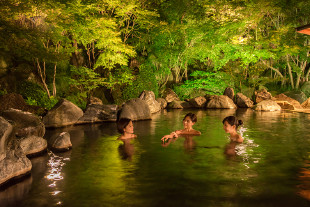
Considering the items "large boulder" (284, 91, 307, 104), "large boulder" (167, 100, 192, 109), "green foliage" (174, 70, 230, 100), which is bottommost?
"large boulder" (167, 100, 192, 109)

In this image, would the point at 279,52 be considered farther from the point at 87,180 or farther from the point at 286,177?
the point at 87,180

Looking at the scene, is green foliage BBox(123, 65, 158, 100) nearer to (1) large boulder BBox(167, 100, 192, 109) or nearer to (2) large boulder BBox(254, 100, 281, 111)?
(1) large boulder BBox(167, 100, 192, 109)

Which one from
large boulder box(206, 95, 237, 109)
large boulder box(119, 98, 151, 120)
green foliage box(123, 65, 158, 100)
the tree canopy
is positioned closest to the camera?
large boulder box(119, 98, 151, 120)

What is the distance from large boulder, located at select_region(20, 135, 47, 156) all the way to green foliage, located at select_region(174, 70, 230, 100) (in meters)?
20.1

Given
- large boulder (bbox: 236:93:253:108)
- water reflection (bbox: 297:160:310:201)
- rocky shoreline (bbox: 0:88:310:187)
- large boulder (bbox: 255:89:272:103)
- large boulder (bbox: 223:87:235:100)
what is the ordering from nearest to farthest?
1. water reflection (bbox: 297:160:310:201)
2. rocky shoreline (bbox: 0:88:310:187)
3. large boulder (bbox: 236:93:253:108)
4. large boulder (bbox: 255:89:272:103)
5. large boulder (bbox: 223:87:235:100)

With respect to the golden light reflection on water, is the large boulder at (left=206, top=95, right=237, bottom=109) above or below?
above

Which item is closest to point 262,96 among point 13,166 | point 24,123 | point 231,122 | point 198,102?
point 198,102

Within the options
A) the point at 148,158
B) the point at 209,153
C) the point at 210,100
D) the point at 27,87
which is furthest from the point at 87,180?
the point at 210,100

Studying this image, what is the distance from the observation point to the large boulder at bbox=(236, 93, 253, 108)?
25519 mm

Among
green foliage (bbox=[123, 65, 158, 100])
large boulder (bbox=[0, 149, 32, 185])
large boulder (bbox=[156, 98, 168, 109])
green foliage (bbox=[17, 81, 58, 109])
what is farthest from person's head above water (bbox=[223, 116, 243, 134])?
large boulder (bbox=[156, 98, 168, 109])

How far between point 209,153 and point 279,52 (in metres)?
21.1

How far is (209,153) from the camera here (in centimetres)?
827

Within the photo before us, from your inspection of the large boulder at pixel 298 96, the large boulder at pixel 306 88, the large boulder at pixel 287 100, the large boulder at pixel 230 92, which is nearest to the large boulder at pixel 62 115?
the large boulder at pixel 287 100

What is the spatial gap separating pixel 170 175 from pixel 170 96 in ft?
67.3
